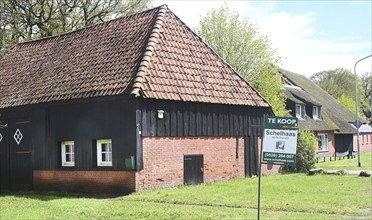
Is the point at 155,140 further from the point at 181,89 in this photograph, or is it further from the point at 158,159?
the point at 181,89

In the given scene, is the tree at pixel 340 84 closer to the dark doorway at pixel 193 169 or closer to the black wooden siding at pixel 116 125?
the black wooden siding at pixel 116 125

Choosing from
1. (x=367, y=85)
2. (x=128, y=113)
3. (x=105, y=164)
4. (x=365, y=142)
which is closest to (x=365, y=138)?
(x=365, y=142)

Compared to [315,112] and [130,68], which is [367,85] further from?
[130,68]

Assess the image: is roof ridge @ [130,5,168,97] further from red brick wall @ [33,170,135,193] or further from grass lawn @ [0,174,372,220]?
grass lawn @ [0,174,372,220]

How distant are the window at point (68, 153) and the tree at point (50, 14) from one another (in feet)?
52.5

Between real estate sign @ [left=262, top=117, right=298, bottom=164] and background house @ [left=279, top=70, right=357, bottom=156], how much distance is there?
30.5m

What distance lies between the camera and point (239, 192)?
18.2m

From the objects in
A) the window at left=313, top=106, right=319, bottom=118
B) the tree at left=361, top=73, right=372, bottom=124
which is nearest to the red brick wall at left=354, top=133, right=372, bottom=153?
the window at left=313, top=106, right=319, bottom=118

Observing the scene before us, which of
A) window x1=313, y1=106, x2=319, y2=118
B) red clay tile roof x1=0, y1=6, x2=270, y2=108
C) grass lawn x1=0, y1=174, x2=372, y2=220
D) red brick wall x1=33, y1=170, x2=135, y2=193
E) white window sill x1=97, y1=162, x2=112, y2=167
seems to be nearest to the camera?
grass lawn x1=0, y1=174, x2=372, y2=220

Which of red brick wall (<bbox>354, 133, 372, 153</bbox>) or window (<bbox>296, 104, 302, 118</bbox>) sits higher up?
window (<bbox>296, 104, 302, 118</bbox>)

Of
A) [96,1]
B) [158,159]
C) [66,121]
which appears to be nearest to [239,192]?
[158,159]

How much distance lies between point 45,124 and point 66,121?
1366 mm

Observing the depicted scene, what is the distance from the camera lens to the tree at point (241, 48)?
119 feet

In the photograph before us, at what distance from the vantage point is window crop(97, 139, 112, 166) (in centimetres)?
2012
